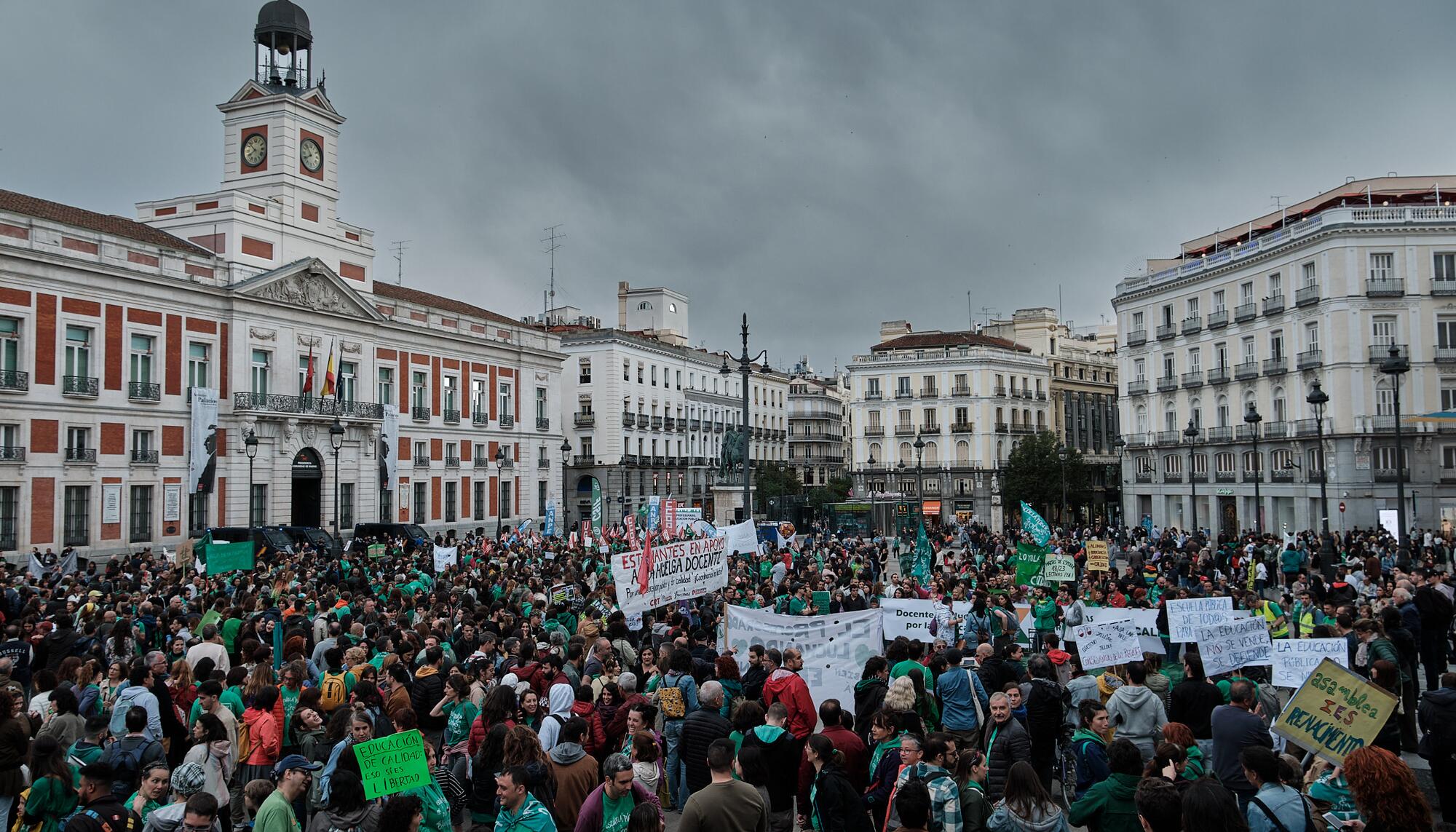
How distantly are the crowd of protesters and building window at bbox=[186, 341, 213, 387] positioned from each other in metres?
26.8

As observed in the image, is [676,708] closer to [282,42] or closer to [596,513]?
[596,513]

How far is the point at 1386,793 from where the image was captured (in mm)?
5594

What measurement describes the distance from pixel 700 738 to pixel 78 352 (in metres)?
36.4

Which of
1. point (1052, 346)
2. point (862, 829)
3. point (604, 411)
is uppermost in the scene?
point (1052, 346)

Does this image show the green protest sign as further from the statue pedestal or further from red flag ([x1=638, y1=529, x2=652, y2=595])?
the statue pedestal

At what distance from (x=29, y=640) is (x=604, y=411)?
58.7 m

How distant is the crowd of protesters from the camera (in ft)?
20.9

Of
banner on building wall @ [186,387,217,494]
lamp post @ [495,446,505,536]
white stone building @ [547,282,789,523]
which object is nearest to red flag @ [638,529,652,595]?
banner on building wall @ [186,387,217,494]

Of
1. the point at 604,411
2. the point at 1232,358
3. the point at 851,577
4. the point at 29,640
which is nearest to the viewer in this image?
the point at 29,640

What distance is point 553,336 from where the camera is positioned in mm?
63469

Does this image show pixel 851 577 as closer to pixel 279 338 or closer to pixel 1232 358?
pixel 279 338

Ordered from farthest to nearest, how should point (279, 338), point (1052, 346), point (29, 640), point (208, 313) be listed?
point (1052, 346) → point (279, 338) → point (208, 313) → point (29, 640)

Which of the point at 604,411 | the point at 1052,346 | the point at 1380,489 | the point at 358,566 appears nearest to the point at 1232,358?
the point at 1380,489

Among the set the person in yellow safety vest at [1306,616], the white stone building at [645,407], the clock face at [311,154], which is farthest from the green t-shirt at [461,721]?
the white stone building at [645,407]
